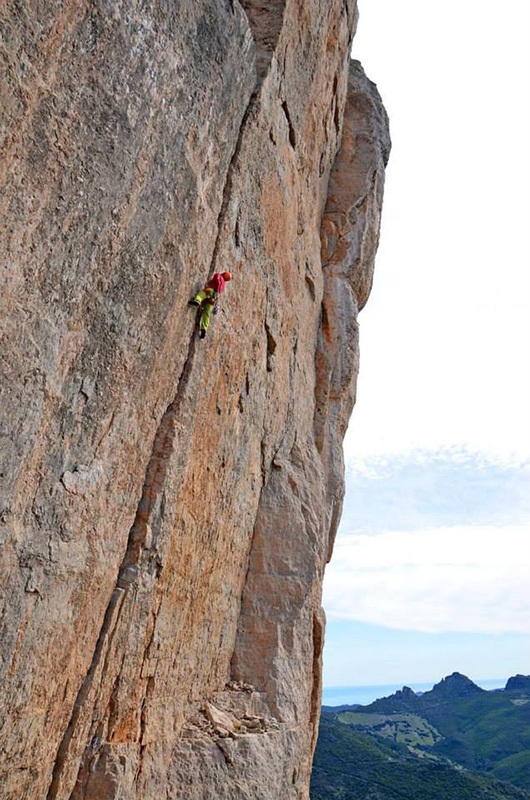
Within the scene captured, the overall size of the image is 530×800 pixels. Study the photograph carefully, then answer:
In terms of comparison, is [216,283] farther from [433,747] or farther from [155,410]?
[433,747]

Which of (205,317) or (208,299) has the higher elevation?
(208,299)

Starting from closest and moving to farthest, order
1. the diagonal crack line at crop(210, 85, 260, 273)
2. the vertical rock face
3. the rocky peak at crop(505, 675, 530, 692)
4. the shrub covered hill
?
the vertical rock face, the diagonal crack line at crop(210, 85, 260, 273), the shrub covered hill, the rocky peak at crop(505, 675, 530, 692)

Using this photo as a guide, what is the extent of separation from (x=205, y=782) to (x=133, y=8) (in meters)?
8.86

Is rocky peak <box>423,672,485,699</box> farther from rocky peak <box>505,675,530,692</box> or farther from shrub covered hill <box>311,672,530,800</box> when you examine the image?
rocky peak <box>505,675,530,692</box>

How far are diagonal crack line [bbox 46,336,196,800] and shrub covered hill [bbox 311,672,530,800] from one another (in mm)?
38150

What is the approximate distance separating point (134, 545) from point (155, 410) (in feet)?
5.01

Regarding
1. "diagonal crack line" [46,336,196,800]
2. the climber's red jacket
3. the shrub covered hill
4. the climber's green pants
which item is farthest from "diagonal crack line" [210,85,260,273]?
the shrub covered hill

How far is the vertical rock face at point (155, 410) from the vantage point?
610 cm

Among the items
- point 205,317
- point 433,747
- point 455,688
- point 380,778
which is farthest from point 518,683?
point 205,317

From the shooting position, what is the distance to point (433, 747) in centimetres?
8119

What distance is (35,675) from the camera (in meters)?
6.27

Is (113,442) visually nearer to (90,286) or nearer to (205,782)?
(90,286)

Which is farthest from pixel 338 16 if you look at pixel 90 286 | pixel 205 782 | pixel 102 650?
pixel 205 782

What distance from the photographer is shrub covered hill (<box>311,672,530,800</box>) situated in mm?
44503
